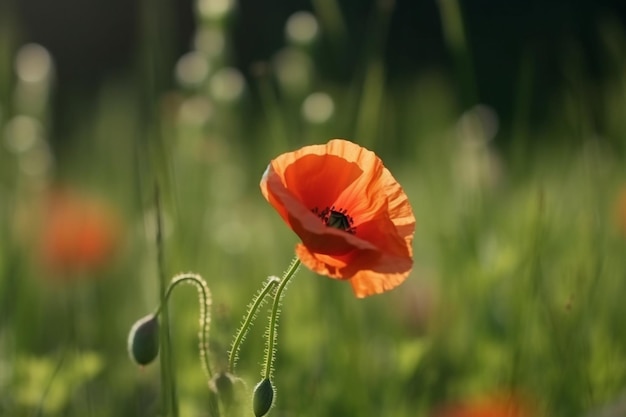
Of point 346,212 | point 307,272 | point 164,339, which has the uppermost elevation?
point 346,212

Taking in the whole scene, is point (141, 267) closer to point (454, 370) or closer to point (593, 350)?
point (454, 370)

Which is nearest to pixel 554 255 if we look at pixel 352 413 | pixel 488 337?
pixel 488 337

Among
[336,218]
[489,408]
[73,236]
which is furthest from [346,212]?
[73,236]

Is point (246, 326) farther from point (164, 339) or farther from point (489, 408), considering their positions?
point (489, 408)

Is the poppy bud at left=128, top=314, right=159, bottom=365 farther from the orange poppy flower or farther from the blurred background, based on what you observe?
the orange poppy flower

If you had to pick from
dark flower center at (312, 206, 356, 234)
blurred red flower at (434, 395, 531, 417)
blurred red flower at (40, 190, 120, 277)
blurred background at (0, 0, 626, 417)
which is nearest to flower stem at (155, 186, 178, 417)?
blurred background at (0, 0, 626, 417)

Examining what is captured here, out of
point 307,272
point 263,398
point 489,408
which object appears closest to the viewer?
point 263,398

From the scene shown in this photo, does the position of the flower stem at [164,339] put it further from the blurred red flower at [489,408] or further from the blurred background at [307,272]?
the blurred red flower at [489,408]
